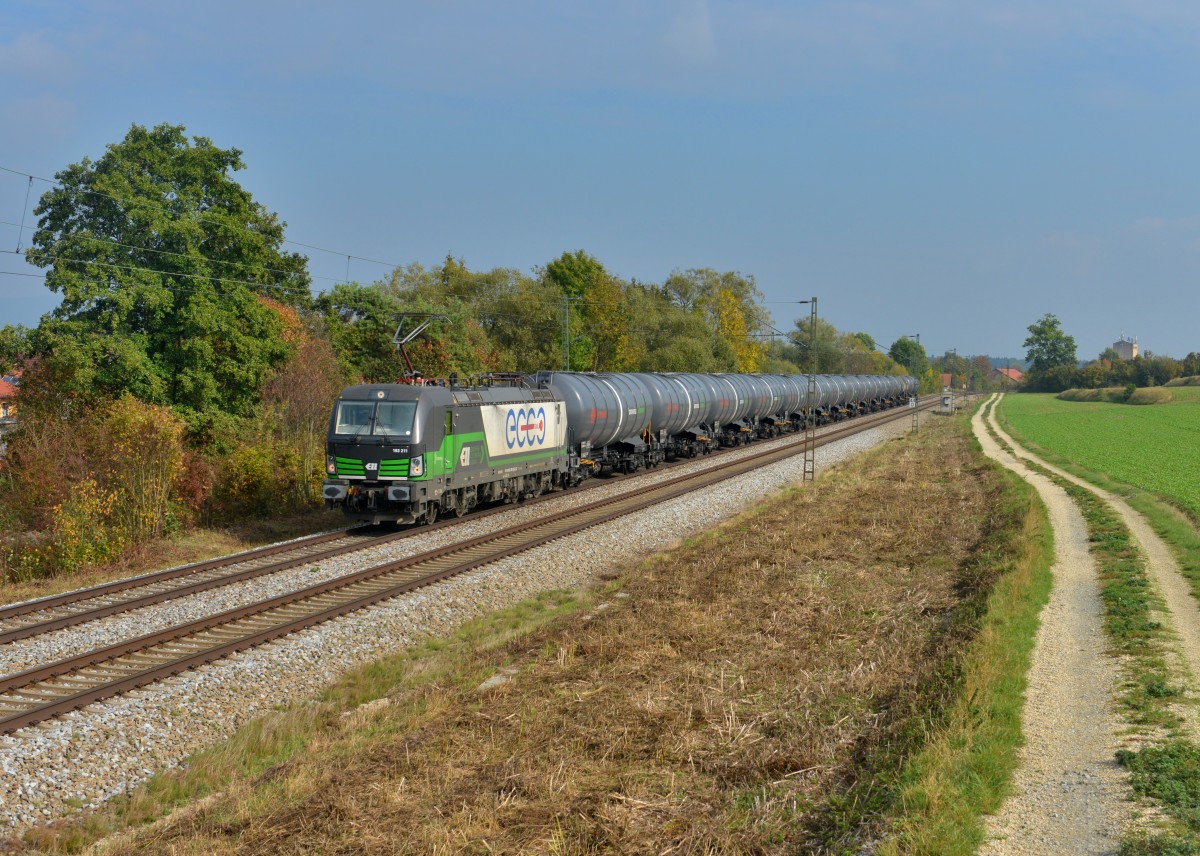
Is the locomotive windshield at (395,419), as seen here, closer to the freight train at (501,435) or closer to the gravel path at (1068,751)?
the freight train at (501,435)

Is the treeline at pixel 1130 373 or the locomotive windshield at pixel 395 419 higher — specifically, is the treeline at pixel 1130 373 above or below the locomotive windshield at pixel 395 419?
above

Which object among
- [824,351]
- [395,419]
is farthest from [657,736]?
[824,351]

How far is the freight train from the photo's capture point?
22.8 m

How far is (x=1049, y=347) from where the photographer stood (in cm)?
19600

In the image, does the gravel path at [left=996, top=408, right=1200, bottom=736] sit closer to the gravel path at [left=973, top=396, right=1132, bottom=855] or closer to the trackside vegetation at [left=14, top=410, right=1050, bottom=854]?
the gravel path at [left=973, top=396, right=1132, bottom=855]

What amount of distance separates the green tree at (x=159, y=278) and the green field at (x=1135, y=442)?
94.4 feet

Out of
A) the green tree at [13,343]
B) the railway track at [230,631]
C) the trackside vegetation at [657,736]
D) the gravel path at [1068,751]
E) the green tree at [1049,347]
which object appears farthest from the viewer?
the green tree at [1049,347]

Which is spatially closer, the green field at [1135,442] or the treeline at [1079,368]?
the green field at [1135,442]

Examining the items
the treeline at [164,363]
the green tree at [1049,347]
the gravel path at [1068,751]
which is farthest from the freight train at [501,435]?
the green tree at [1049,347]

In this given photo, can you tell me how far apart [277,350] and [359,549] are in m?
13.8

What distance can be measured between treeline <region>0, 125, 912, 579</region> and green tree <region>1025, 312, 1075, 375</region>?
582 ft

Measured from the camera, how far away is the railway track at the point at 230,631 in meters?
11.5

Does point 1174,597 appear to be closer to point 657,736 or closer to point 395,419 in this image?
point 657,736

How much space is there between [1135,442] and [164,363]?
54.0 m
